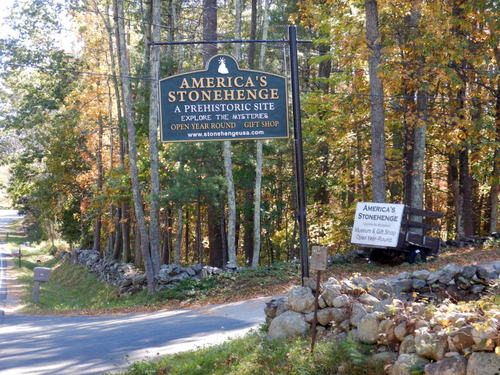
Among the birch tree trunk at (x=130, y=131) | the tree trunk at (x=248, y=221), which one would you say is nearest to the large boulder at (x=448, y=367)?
the birch tree trunk at (x=130, y=131)

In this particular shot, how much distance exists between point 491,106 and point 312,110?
21.6 feet

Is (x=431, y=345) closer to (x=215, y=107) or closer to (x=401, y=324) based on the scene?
(x=401, y=324)

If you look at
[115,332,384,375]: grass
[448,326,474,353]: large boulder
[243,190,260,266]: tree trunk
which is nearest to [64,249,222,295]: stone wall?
[243,190,260,266]: tree trunk

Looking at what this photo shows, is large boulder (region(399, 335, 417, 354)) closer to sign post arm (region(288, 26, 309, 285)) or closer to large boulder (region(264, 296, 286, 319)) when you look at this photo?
large boulder (region(264, 296, 286, 319))

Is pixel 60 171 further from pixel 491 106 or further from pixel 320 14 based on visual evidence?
pixel 491 106

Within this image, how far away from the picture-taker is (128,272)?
86.9 ft

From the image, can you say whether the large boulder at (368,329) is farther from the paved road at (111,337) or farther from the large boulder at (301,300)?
the paved road at (111,337)

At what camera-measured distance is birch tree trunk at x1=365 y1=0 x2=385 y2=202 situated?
1710 cm

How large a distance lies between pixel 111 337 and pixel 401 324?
616cm

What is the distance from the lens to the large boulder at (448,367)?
5.37m

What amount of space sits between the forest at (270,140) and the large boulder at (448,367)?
10.6m

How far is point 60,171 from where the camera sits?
35.2m

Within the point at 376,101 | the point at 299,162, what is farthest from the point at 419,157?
the point at 299,162

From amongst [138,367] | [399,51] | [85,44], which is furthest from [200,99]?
[85,44]
